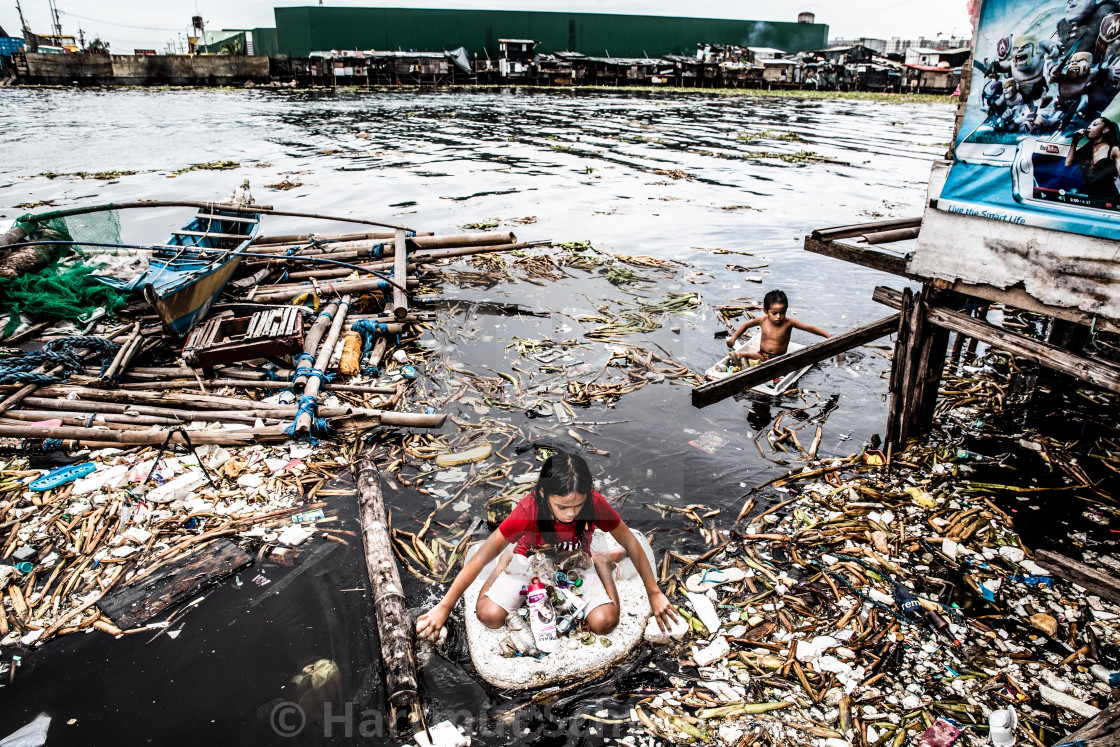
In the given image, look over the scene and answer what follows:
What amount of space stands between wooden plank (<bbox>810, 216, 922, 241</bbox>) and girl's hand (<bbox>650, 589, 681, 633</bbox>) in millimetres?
4242

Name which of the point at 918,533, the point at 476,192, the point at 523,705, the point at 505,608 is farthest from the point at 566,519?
the point at 476,192

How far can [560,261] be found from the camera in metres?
12.5

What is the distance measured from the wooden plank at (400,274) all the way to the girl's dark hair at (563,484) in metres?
5.60

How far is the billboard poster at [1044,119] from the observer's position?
4.02 meters

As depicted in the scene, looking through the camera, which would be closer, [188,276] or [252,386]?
[252,386]

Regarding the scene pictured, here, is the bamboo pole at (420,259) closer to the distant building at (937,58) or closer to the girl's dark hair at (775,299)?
the girl's dark hair at (775,299)

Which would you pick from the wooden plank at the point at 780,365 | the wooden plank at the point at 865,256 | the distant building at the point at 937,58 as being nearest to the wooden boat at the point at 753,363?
the wooden plank at the point at 780,365

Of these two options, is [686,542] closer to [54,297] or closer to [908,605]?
[908,605]

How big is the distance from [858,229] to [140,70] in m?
86.1

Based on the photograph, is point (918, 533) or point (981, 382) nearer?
point (918, 533)

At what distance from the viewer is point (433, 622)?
415 centimetres

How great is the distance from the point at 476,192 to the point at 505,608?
662 inches

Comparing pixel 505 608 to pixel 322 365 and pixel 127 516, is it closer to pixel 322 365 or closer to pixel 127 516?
pixel 127 516

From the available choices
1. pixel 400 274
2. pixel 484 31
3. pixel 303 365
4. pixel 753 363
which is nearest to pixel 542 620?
pixel 303 365
